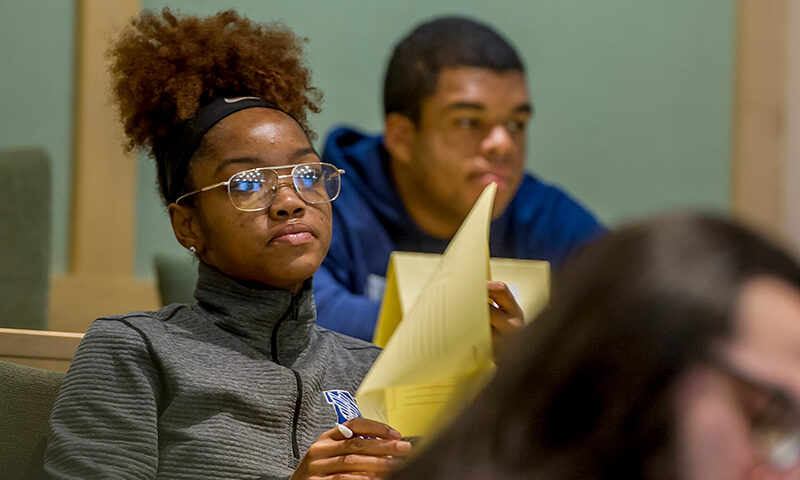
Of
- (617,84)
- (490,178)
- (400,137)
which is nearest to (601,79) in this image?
(617,84)

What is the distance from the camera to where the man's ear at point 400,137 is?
8.07 ft

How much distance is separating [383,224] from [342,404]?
4.05 feet

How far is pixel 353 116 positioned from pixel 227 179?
1.38 metres

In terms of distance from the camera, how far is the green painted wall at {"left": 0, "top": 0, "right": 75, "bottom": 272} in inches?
88.7

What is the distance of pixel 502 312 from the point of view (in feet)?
3.25

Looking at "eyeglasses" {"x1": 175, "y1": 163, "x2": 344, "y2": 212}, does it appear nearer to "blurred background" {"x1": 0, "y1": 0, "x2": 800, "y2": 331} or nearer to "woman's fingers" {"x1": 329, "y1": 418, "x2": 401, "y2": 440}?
"woman's fingers" {"x1": 329, "y1": 418, "x2": 401, "y2": 440}

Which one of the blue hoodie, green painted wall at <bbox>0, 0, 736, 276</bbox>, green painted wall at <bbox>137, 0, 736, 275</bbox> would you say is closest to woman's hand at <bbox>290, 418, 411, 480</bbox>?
the blue hoodie

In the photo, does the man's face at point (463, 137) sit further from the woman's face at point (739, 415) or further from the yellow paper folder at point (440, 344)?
the woman's face at point (739, 415)

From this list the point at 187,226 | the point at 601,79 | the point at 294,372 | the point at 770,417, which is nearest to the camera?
the point at 770,417

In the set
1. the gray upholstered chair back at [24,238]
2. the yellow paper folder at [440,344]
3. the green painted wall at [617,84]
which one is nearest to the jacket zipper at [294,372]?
the yellow paper folder at [440,344]

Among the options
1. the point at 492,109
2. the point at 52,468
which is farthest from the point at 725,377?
the point at 492,109

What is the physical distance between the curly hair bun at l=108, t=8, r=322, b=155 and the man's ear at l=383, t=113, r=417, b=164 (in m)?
1.08

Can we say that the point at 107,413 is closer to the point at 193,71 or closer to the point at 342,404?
the point at 342,404

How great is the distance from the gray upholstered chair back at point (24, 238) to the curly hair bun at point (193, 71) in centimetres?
48
